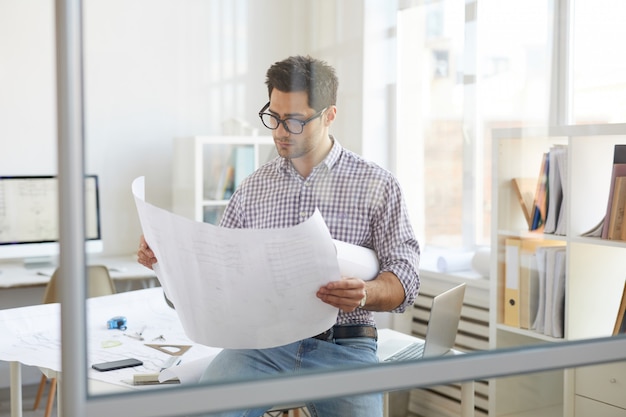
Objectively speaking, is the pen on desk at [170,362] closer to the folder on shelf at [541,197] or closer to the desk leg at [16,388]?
the folder on shelf at [541,197]

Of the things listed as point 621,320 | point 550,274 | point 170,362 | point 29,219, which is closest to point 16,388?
point 170,362

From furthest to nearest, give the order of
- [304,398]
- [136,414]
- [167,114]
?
[167,114] < [304,398] < [136,414]

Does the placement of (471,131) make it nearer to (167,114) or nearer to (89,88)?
(167,114)

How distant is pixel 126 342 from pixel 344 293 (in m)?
0.37

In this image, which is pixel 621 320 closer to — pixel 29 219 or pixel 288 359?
pixel 288 359

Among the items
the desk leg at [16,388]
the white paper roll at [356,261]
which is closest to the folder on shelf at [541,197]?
the white paper roll at [356,261]

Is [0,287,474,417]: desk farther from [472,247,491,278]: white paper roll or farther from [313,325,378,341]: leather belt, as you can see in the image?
[472,247,491,278]: white paper roll

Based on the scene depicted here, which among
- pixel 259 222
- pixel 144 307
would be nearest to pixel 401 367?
pixel 259 222

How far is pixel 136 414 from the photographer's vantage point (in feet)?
3.39

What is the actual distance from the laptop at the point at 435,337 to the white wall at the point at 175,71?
31 centimetres

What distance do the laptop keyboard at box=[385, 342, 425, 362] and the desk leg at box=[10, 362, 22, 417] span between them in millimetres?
1103

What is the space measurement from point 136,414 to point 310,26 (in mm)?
646

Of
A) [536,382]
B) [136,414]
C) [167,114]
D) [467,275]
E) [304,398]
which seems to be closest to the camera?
[136,414]

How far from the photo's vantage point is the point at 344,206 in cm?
130
